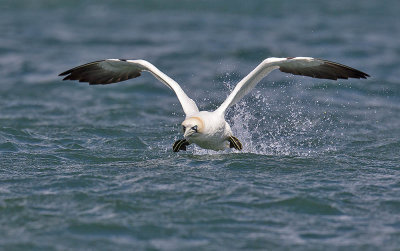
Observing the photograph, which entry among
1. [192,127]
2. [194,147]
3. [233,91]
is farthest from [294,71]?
[192,127]

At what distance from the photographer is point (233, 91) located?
11.9 metres

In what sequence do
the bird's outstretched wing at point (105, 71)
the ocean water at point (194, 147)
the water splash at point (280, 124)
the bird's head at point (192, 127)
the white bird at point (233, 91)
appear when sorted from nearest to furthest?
the ocean water at point (194, 147)
the bird's head at point (192, 127)
the white bird at point (233, 91)
the bird's outstretched wing at point (105, 71)
the water splash at point (280, 124)

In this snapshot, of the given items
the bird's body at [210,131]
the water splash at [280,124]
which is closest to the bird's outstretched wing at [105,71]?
the water splash at [280,124]

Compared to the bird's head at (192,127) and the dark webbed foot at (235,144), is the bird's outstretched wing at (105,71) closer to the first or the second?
the dark webbed foot at (235,144)

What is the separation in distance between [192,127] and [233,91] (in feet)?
4.55

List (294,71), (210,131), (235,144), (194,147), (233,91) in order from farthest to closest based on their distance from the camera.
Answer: (194,147) → (294,71) → (235,144) → (233,91) → (210,131)

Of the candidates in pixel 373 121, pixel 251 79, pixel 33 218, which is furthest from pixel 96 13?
pixel 33 218

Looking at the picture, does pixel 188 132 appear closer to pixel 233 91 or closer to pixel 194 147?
pixel 233 91

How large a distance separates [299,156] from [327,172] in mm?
1439

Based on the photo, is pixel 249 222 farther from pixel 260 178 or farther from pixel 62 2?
pixel 62 2

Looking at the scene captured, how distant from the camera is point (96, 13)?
32.1m

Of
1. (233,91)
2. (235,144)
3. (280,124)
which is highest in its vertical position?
(233,91)

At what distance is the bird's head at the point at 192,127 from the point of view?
35.4ft

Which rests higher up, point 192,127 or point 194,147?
point 192,127
